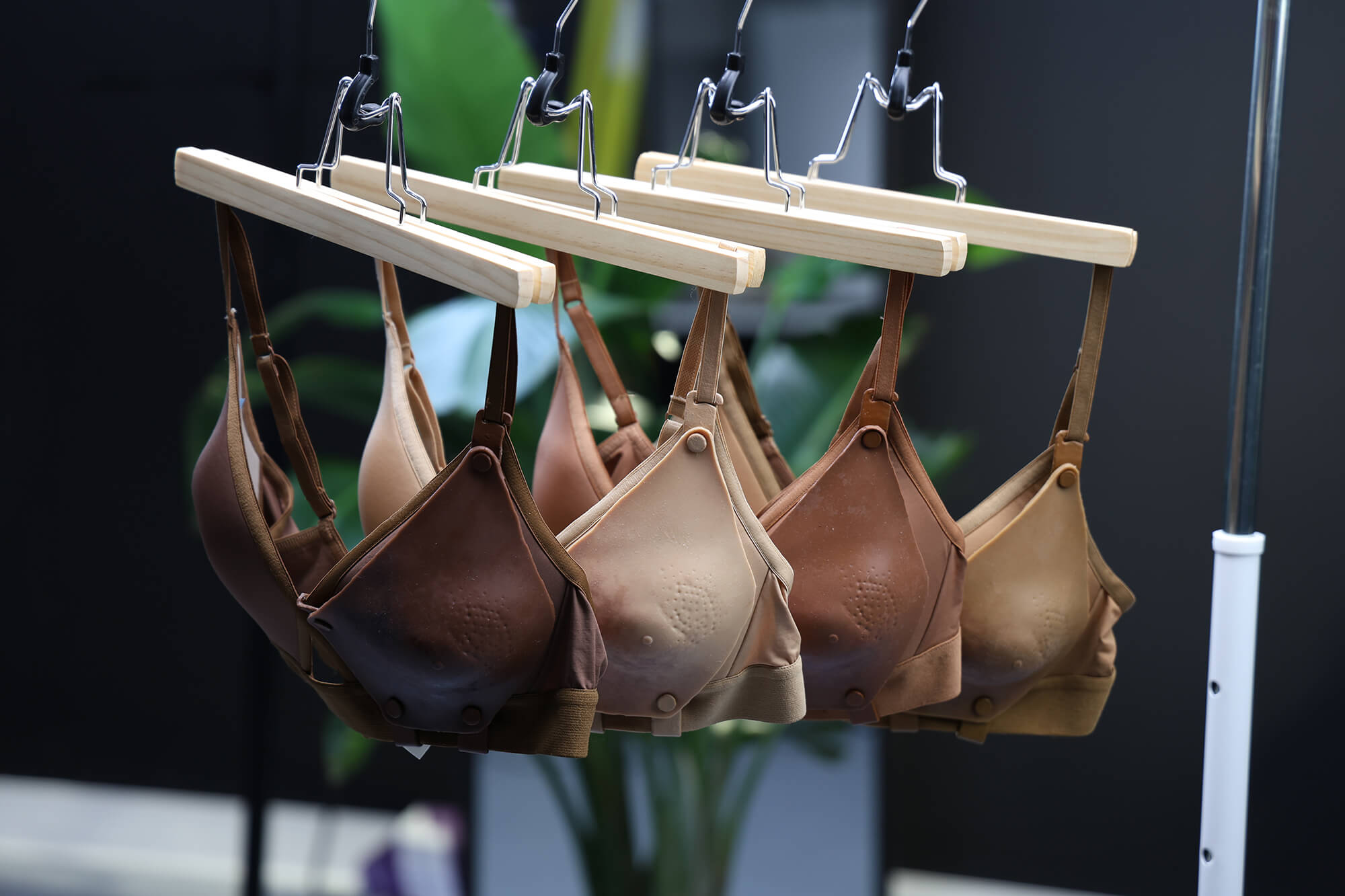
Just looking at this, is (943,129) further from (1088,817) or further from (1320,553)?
(1088,817)

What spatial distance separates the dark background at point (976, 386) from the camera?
68.2 inches

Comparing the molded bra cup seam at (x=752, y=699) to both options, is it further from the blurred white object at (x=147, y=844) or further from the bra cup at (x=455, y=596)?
the blurred white object at (x=147, y=844)

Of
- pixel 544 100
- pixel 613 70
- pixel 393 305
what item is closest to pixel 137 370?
pixel 613 70

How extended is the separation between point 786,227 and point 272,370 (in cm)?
37

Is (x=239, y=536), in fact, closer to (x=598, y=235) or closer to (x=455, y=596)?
(x=455, y=596)

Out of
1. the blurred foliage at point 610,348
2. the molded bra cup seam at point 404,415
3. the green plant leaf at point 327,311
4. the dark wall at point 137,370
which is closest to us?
the molded bra cup seam at point 404,415

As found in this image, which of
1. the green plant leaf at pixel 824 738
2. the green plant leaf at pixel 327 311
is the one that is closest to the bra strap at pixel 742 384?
the green plant leaf at pixel 327 311

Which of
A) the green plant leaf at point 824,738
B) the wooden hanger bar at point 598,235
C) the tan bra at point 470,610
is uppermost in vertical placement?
the wooden hanger bar at point 598,235

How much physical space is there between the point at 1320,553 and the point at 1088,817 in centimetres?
61

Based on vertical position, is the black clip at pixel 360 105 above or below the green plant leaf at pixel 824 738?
above

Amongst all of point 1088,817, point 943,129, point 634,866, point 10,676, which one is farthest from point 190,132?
point 1088,817

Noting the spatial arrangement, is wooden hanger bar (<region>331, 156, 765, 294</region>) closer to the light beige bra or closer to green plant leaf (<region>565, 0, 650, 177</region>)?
the light beige bra

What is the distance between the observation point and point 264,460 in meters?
0.81

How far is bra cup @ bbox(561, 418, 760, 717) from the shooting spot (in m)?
0.66
